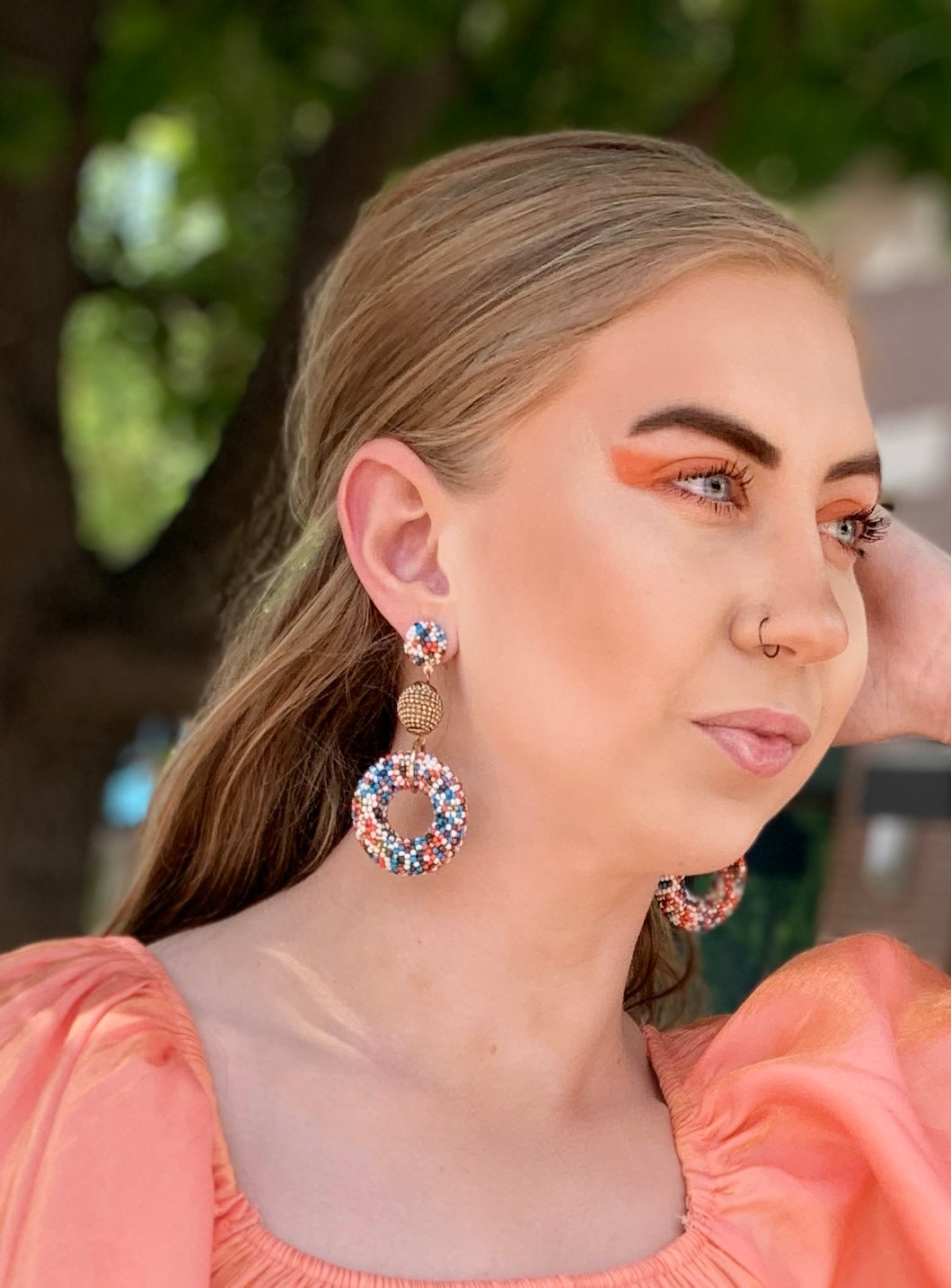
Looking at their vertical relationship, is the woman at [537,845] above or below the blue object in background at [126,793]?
above

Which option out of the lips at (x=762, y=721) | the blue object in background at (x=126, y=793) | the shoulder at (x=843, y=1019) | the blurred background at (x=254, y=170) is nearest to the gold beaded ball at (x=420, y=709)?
the lips at (x=762, y=721)

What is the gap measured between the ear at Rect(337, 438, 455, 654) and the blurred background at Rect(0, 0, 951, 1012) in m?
0.99

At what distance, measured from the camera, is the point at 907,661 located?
2350mm

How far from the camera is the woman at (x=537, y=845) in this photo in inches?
72.6

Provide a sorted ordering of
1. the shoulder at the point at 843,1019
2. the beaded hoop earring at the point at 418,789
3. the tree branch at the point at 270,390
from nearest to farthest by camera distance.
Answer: the beaded hoop earring at the point at 418,789
the shoulder at the point at 843,1019
the tree branch at the point at 270,390

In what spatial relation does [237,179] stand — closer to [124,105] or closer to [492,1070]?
[124,105]

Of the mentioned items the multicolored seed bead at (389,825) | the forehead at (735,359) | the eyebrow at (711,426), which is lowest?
the multicolored seed bead at (389,825)

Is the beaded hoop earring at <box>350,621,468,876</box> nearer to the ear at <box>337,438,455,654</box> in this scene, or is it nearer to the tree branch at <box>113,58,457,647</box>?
the ear at <box>337,438,455,654</box>

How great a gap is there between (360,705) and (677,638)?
508mm

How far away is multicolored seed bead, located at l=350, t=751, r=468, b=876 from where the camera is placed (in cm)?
195

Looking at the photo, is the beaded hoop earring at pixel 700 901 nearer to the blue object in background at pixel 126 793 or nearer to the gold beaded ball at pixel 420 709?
the gold beaded ball at pixel 420 709

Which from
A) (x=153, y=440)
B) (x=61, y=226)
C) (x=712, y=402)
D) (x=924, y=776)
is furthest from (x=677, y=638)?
(x=153, y=440)

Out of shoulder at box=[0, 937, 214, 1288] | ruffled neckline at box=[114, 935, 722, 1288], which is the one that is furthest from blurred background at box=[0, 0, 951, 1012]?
shoulder at box=[0, 937, 214, 1288]

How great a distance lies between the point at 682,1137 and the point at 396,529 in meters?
0.74
